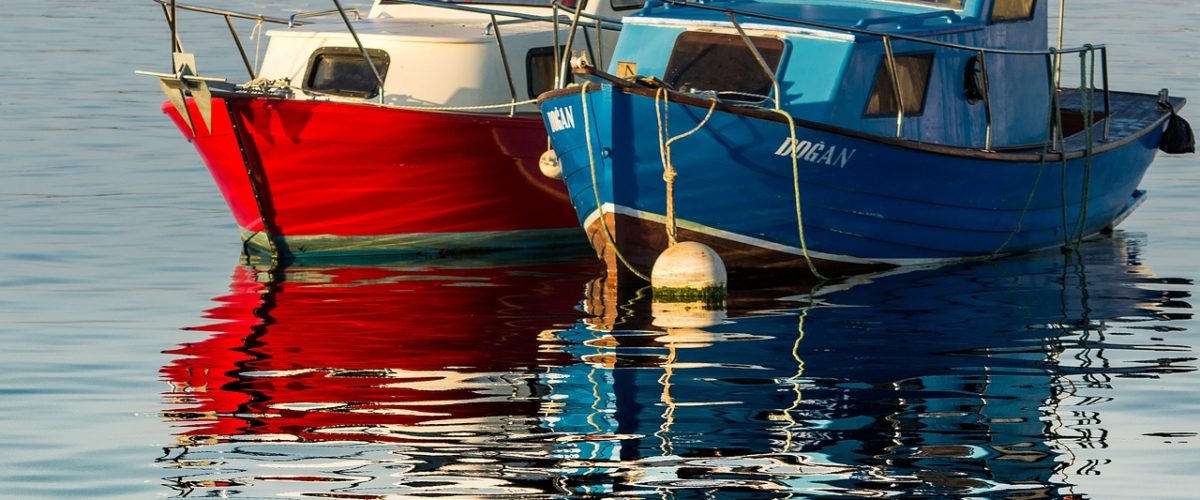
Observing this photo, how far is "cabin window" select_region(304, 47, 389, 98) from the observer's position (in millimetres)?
18641

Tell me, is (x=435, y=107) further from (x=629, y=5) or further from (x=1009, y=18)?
(x=1009, y=18)

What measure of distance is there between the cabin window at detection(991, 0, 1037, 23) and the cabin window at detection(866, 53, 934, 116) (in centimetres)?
124

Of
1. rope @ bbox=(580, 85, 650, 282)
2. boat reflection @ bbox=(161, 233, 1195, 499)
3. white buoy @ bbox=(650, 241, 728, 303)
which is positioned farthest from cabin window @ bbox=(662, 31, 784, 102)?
boat reflection @ bbox=(161, 233, 1195, 499)

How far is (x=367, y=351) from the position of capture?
557 inches

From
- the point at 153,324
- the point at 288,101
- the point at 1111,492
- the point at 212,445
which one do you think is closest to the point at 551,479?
the point at 212,445

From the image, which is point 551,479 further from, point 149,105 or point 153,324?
point 149,105

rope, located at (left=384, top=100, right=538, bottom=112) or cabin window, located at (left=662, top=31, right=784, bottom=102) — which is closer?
cabin window, located at (left=662, top=31, right=784, bottom=102)

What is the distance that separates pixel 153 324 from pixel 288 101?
3104mm

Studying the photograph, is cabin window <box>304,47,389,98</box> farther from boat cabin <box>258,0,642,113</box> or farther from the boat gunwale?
the boat gunwale

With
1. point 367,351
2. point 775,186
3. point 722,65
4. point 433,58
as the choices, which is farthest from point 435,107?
point 367,351

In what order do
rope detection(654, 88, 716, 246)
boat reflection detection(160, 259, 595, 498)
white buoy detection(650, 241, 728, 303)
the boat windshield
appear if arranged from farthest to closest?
the boat windshield → white buoy detection(650, 241, 728, 303) → rope detection(654, 88, 716, 246) → boat reflection detection(160, 259, 595, 498)

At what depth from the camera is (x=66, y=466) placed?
10.7 metres

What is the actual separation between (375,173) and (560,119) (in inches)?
103

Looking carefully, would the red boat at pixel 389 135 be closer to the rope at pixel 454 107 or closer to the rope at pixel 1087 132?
the rope at pixel 454 107
